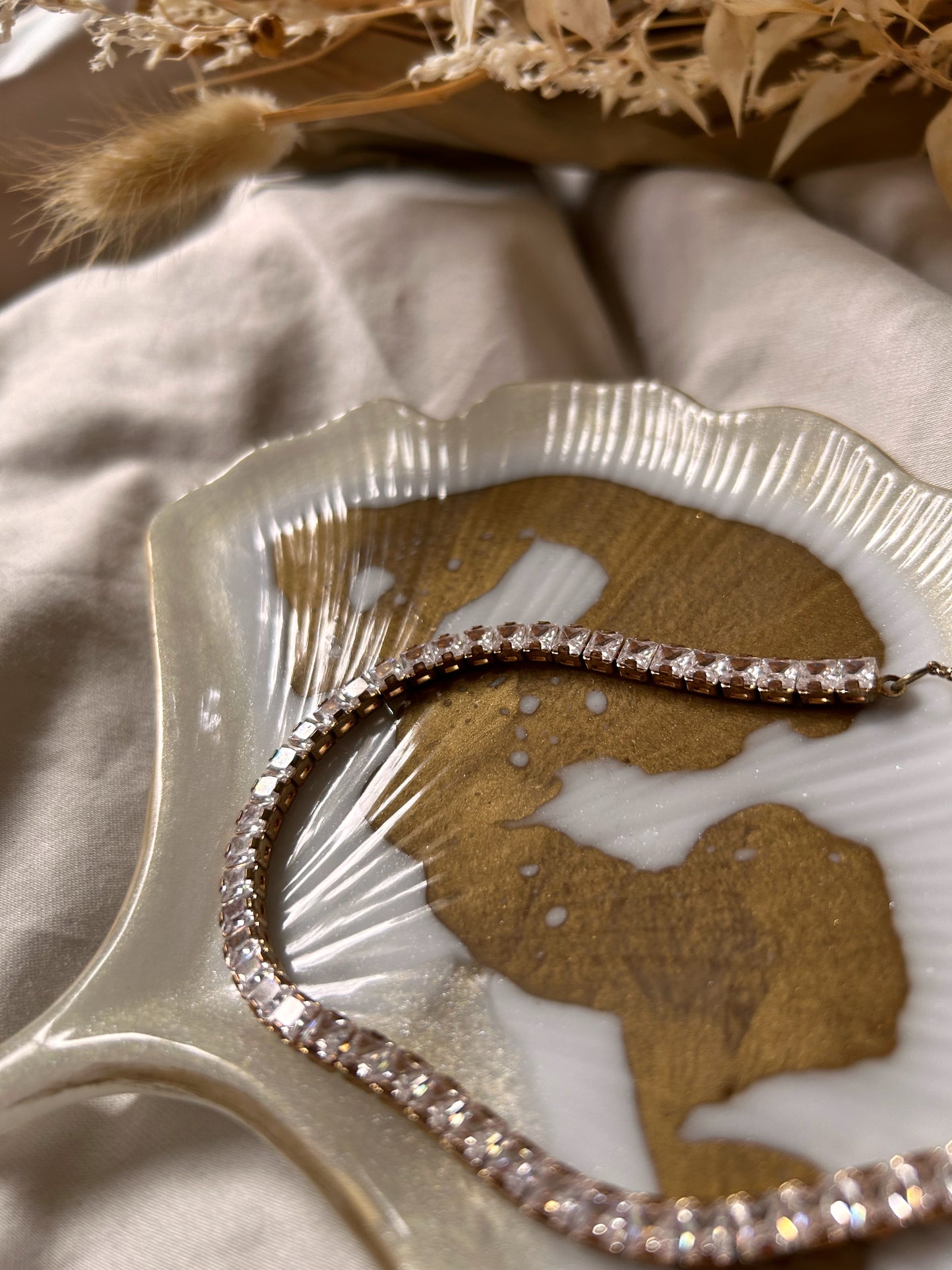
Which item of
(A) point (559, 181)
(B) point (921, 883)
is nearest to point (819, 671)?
(B) point (921, 883)

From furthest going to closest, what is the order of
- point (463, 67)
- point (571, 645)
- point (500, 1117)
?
point (463, 67) < point (571, 645) < point (500, 1117)

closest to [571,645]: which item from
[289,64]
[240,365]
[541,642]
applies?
[541,642]

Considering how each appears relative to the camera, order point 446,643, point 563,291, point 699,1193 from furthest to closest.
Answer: point 563,291
point 446,643
point 699,1193

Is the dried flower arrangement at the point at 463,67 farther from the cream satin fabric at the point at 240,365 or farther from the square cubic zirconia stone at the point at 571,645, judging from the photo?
the square cubic zirconia stone at the point at 571,645

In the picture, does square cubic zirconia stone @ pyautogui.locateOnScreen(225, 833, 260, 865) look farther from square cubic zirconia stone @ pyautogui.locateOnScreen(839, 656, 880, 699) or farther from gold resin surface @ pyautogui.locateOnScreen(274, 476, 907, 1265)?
square cubic zirconia stone @ pyautogui.locateOnScreen(839, 656, 880, 699)

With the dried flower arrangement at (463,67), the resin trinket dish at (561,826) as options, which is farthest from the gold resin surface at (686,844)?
the dried flower arrangement at (463,67)

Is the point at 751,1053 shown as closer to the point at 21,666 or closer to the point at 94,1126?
the point at 94,1126

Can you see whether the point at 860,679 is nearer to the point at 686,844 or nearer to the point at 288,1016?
the point at 686,844
